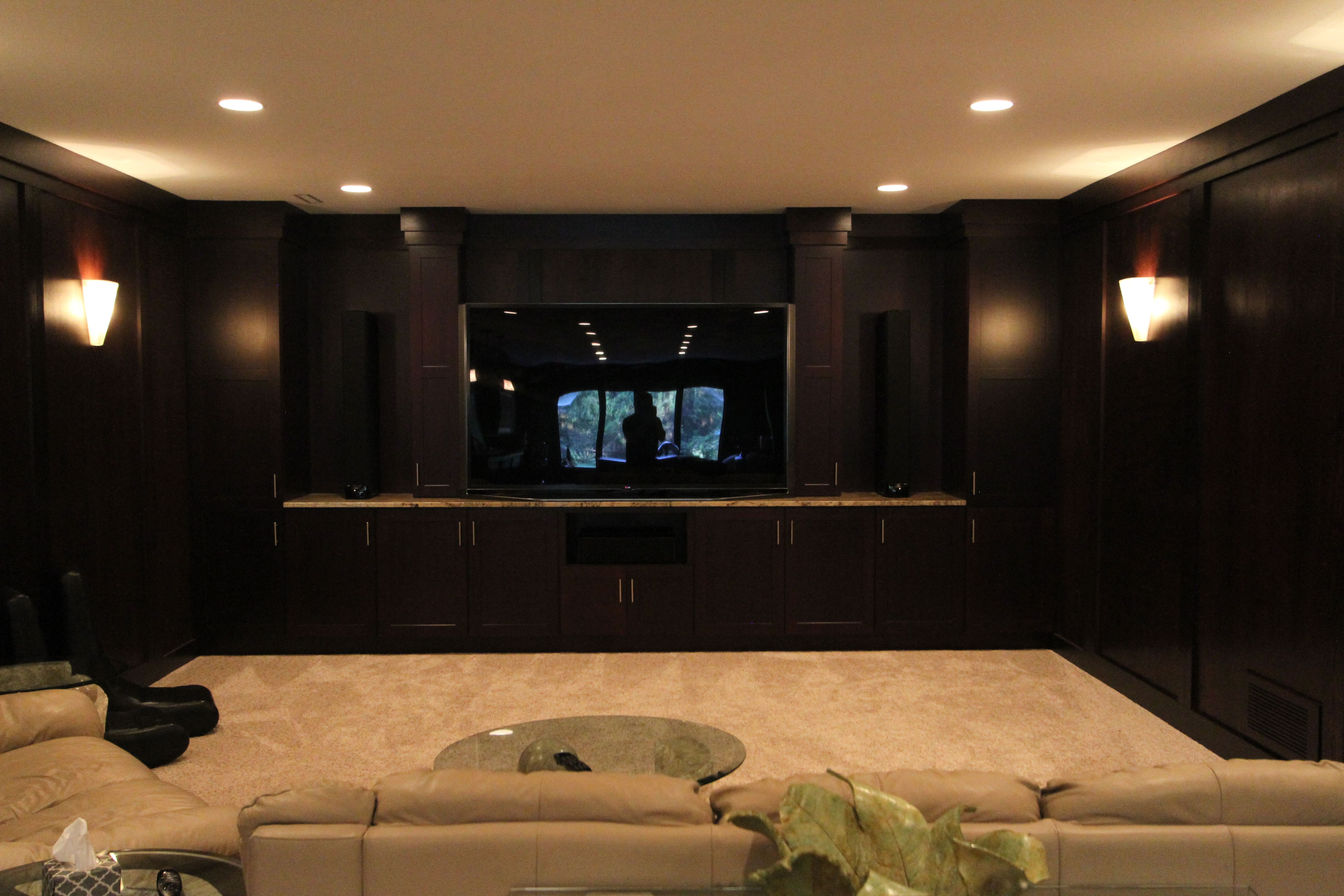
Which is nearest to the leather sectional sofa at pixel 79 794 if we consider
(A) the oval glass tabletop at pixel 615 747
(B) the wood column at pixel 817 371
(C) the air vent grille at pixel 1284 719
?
(A) the oval glass tabletop at pixel 615 747

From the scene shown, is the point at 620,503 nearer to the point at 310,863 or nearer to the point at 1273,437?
the point at 1273,437

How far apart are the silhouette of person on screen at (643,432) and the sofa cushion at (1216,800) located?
13.9 feet

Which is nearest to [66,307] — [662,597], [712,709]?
[662,597]

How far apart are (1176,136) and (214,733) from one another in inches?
190

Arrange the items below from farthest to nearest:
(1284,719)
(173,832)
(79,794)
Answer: (1284,719) → (79,794) → (173,832)

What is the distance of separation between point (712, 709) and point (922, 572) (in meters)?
1.68

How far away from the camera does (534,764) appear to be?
2.92 metres

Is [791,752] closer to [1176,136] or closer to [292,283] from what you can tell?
[1176,136]

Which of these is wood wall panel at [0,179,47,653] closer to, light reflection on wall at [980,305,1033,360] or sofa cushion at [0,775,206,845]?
sofa cushion at [0,775,206,845]

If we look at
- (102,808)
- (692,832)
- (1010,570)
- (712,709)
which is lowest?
(712,709)

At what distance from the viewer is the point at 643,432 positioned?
587 centimetres

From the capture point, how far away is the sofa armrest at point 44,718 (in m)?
3.13

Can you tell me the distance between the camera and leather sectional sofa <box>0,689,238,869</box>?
7.86ft

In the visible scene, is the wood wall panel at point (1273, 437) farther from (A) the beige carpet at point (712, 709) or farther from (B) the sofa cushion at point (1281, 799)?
(B) the sofa cushion at point (1281, 799)
